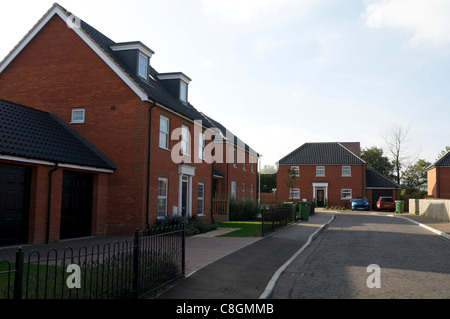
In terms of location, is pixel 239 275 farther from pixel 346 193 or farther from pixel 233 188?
pixel 346 193

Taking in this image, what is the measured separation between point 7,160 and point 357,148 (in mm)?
57592

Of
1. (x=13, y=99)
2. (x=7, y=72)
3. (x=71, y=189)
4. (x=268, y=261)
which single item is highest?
(x=7, y=72)

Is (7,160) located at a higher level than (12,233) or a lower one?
higher

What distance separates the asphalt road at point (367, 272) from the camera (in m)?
7.29

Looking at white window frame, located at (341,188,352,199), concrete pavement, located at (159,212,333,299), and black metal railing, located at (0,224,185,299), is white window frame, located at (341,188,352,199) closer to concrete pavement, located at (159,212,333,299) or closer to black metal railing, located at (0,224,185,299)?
concrete pavement, located at (159,212,333,299)

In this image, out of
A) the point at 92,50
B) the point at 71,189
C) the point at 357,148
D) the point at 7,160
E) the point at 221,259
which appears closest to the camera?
the point at 221,259

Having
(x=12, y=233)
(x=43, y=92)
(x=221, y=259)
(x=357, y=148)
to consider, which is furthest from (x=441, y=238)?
(x=357, y=148)

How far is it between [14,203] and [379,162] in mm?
70327

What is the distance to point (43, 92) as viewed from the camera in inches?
687

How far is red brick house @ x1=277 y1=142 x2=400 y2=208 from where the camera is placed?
50781 mm

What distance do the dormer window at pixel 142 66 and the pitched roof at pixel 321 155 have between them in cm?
3720

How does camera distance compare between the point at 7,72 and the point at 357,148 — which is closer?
the point at 7,72

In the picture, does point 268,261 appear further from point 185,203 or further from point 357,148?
point 357,148

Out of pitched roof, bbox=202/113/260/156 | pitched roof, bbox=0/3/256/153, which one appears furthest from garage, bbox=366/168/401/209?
pitched roof, bbox=0/3/256/153
